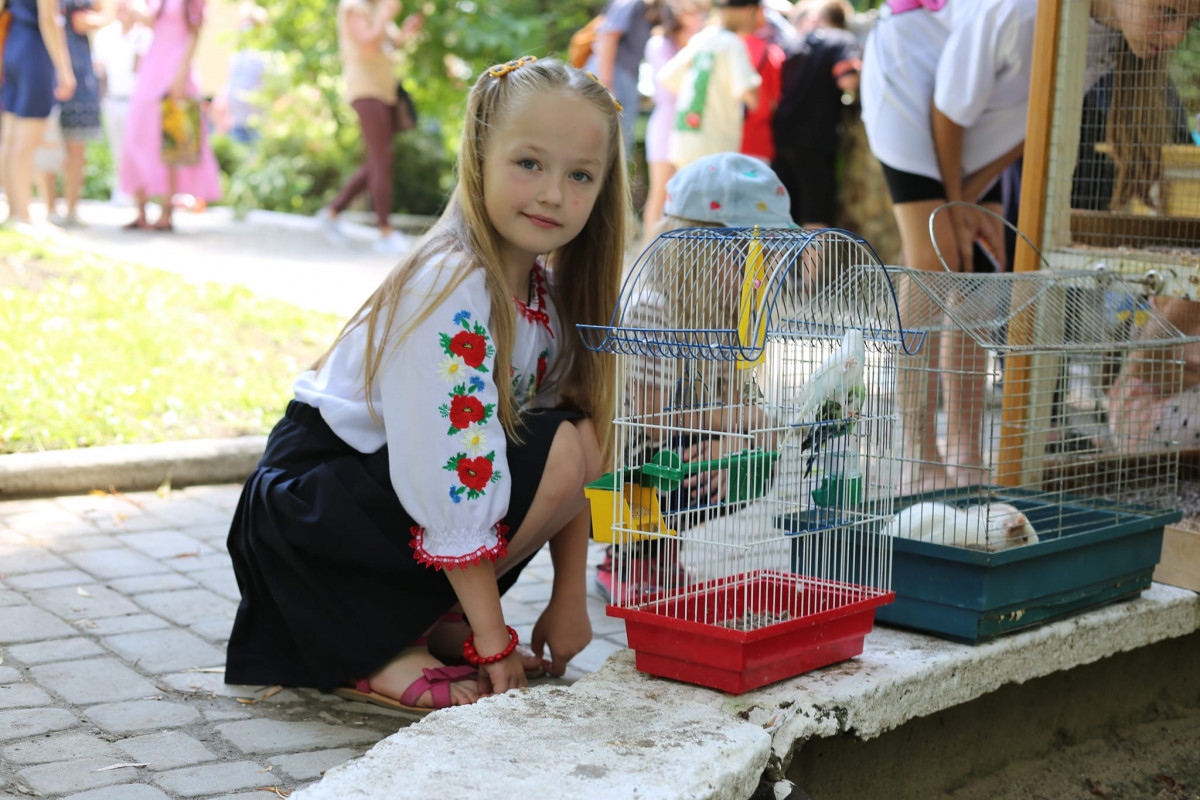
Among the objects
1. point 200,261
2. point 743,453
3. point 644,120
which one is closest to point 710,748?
point 743,453

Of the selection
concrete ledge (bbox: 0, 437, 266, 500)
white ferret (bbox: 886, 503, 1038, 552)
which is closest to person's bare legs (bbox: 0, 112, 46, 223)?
concrete ledge (bbox: 0, 437, 266, 500)

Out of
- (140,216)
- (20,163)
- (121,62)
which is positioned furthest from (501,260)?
(121,62)

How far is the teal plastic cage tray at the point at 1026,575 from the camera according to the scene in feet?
7.96

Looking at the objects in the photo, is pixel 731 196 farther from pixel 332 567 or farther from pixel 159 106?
pixel 159 106

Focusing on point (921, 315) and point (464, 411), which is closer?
point (464, 411)

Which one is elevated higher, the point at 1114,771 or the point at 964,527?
the point at 964,527

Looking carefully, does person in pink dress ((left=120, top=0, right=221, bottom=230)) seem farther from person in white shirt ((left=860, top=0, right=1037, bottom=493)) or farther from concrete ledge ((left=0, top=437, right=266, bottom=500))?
person in white shirt ((left=860, top=0, right=1037, bottom=493))

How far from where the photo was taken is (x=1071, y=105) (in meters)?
3.10

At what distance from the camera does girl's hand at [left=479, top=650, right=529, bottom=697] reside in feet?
7.88

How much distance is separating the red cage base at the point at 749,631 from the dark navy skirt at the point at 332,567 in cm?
39

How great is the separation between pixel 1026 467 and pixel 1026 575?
27.7 inches

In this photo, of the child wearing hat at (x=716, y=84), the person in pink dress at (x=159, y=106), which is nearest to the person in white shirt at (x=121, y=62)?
the person in pink dress at (x=159, y=106)

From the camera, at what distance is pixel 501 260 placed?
8.39 feet

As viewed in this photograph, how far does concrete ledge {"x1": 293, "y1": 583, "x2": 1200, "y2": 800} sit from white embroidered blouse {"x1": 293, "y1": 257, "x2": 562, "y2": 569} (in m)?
0.36
